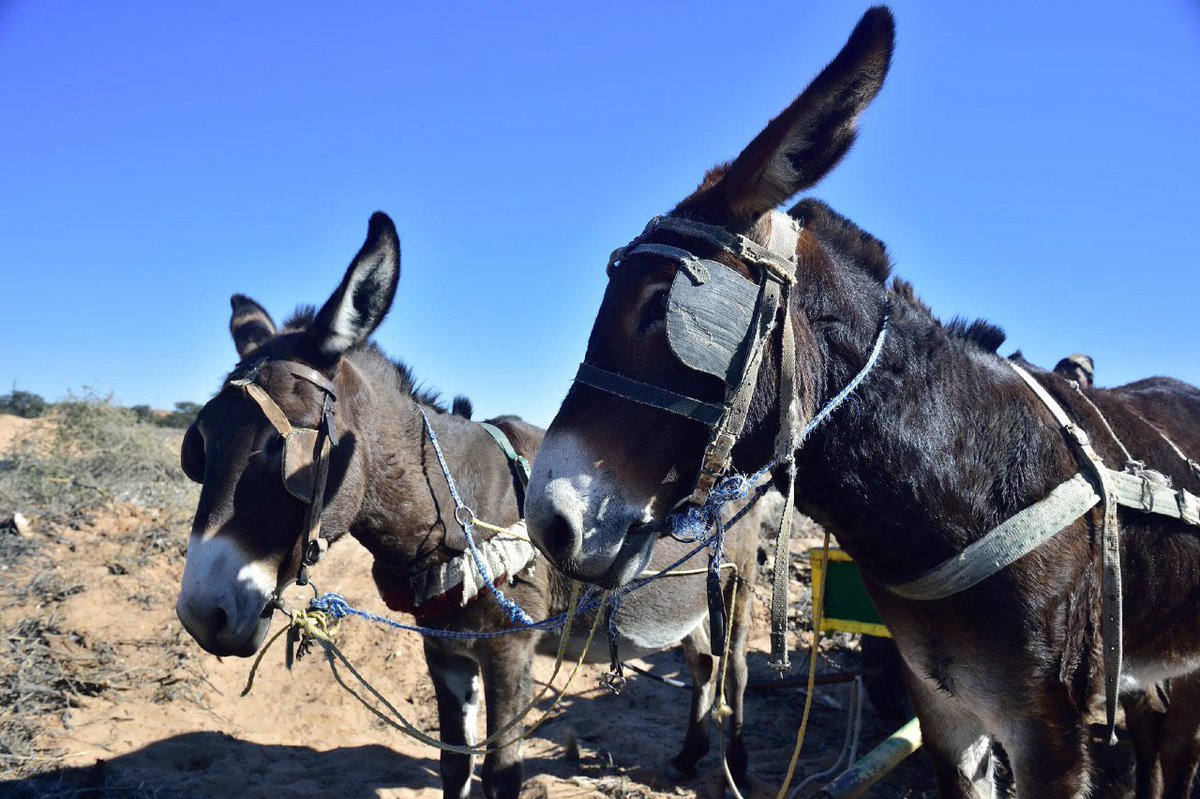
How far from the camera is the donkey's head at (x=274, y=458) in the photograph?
8.23 feet

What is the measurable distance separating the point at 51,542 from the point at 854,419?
779cm

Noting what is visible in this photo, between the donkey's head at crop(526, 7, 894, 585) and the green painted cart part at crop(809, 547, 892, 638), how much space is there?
3105mm

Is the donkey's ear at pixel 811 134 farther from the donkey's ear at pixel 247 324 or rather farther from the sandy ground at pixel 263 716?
the sandy ground at pixel 263 716

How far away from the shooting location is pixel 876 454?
175 cm

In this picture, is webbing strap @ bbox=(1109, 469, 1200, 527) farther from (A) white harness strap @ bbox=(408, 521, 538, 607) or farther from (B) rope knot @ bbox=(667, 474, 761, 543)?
(A) white harness strap @ bbox=(408, 521, 538, 607)

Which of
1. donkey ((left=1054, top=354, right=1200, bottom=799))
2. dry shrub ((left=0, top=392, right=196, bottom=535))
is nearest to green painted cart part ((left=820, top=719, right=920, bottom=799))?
donkey ((left=1054, top=354, right=1200, bottom=799))

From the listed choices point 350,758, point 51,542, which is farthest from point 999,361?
point 51,542

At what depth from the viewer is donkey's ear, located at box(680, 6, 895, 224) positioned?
152 cm

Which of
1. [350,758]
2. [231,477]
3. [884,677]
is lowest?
[350,758]

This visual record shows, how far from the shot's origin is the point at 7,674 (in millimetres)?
5047

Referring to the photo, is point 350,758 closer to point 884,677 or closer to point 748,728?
point 748,728

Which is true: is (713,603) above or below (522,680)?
above

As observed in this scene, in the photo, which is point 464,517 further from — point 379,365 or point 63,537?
point 63,537

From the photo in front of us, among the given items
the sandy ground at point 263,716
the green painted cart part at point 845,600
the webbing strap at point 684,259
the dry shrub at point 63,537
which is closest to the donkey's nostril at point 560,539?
the webbing strap at point 684,259
